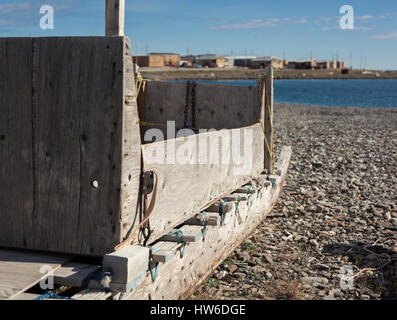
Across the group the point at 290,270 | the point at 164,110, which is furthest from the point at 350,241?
the point at 164,110

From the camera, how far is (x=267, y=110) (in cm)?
872

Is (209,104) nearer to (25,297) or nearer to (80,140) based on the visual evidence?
(80,140)

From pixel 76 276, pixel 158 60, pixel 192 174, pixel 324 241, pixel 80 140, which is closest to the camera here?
pixel 76 276

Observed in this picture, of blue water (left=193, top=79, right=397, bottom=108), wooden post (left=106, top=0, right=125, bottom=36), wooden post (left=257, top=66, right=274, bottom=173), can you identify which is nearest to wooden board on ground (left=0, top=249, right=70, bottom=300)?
wooden post (left=106, top=0, right=125, bottom=36)

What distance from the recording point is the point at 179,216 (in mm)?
5227

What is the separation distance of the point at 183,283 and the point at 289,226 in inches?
136

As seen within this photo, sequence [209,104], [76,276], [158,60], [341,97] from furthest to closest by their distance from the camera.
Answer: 1. [158,60]
2. [341,97]
3. [209,104]
4. [76,276]

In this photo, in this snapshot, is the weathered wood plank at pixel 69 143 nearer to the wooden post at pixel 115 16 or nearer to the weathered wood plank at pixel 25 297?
the wooden post at pixel 115 16

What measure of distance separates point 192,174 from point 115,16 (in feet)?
6.31

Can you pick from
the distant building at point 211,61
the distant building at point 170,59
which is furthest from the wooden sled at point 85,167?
the distant building at point 211,61

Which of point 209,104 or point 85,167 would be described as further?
point 209,104

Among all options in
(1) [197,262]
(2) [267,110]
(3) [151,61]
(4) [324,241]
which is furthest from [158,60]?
(1) [197,262]

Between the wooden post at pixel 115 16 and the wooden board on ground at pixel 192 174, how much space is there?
3.52 ft
